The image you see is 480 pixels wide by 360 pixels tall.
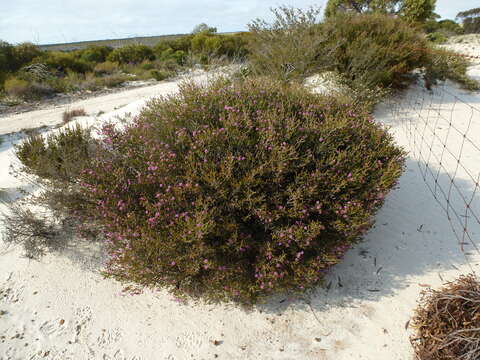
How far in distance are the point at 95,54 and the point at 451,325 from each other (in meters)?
27.3

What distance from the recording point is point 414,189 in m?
4.44

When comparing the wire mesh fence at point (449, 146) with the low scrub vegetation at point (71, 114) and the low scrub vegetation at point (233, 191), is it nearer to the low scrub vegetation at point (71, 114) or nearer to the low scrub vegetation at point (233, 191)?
the low scrub vegetation at point (233, 191)

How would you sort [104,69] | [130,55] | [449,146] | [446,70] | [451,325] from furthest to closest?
[130,55] → [104,69] → [446,70] → [449,146] → [451,325]

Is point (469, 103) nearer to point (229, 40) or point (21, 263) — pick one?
point (21, 263)

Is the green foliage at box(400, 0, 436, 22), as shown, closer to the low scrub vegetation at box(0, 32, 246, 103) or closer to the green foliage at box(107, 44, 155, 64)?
the low scrub vegetation at box(0, 32, 246, 103)

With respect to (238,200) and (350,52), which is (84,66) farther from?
(238,200)

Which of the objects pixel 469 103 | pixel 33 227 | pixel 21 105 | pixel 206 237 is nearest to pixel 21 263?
pixel 33 227

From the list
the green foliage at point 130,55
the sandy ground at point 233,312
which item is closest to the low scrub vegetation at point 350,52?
the sandy ground at point 233,312

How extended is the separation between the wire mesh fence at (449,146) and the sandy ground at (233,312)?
1.10 feet

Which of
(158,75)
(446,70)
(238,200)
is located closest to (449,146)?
(446,70)

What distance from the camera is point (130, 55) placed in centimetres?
2406

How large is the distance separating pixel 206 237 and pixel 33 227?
2590 millimetres

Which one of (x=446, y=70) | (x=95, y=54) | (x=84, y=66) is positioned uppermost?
(x=95, y=54)

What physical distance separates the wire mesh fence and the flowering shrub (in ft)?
5.35
